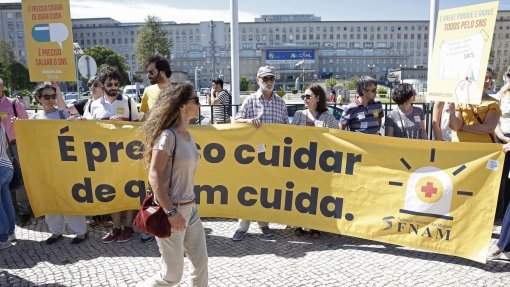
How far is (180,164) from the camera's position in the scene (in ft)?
9.09

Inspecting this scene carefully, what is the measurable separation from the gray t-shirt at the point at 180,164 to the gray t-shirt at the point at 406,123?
2.84 metres

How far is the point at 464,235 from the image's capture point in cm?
404

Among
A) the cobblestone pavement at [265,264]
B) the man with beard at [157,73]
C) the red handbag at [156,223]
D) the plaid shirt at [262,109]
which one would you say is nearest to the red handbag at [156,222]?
the red handbag at [156,223]

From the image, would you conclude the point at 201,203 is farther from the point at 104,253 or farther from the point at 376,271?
the point at 376,271

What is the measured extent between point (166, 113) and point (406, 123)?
310cm

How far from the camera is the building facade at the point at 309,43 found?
11838cm

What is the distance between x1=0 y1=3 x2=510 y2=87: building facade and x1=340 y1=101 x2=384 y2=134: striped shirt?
10914cm

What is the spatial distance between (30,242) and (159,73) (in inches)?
97.1

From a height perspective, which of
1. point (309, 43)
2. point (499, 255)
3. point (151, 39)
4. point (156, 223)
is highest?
point (309, 43)

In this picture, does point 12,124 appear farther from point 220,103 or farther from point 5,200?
point 220,103

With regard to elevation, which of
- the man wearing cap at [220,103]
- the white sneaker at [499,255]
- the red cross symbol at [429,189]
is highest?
the man wearing cap at [220,103]

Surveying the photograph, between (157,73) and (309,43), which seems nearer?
(157,73)

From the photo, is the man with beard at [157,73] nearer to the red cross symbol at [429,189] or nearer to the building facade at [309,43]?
the red cross symbol at [429,189]

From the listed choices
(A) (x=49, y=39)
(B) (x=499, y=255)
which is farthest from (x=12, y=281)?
(B) (x=499, y=255)
